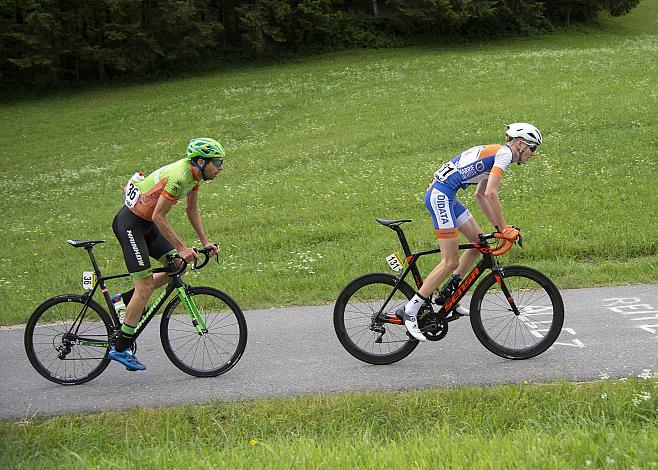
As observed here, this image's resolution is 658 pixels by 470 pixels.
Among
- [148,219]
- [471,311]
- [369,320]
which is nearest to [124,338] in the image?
[148,219]

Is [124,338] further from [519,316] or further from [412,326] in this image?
[519,316]

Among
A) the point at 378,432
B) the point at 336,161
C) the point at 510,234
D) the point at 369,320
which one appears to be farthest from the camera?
the point at 336,161

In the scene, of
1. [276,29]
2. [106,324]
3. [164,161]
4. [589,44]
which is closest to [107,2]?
[276,29]

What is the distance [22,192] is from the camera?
19031mm

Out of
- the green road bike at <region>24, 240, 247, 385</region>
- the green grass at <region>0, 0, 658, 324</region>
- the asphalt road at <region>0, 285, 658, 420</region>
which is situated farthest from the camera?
the green grass at <region>0, 0, 658, 324</region>

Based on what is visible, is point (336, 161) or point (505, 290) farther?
point (336, 161)

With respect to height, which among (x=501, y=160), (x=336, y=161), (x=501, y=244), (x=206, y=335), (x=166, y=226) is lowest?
(x=336, y=161)

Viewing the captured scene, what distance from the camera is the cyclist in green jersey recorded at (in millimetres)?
6043

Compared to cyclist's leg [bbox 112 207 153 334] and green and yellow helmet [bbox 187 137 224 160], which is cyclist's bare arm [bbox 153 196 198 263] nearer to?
cyclist's leg [bbox 112 207 153 334]

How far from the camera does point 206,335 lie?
6371 millimetres

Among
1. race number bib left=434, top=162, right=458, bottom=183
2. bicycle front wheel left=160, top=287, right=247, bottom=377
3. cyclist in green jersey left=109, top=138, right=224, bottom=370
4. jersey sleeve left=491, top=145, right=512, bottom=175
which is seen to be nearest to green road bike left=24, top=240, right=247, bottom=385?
bicycle front wheel left=160, top=287, right=247, bottom=377

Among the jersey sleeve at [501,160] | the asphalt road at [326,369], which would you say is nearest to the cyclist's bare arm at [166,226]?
the asphalt road at [326,369]

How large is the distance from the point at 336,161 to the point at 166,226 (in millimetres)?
12717

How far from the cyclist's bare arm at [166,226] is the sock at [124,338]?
82cm
